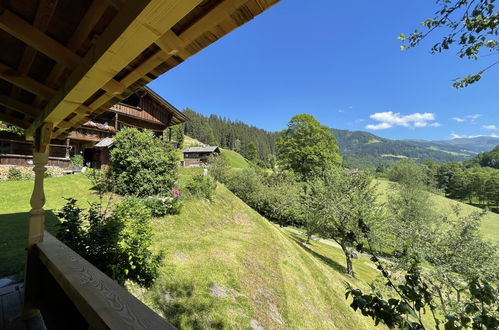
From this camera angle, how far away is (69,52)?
1.60 metres

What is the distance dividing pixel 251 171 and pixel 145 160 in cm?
1737

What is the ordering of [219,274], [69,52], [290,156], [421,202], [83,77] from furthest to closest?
1. [290,156]
2. [421,202]
3. [219,274]
4. [69,52]
5. [83,77]

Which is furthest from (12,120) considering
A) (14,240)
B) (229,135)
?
(229,135)

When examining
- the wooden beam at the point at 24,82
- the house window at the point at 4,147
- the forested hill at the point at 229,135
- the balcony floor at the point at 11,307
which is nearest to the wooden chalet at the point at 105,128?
the house window at the point at 4,147

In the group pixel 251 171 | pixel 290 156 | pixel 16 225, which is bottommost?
pixel 16 225

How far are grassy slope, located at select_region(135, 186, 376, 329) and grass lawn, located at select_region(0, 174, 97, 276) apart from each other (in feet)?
9.56

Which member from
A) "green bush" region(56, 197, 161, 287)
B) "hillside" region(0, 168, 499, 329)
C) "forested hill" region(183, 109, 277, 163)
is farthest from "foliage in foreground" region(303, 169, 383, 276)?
"forested hill" region(183, 109, 277, 163)

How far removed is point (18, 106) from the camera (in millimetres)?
2803

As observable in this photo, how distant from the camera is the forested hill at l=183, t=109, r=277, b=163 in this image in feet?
290

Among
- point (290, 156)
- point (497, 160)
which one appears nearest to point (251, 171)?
point (290, 156)

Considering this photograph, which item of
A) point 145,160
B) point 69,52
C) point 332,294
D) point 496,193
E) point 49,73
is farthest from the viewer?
point 496,193

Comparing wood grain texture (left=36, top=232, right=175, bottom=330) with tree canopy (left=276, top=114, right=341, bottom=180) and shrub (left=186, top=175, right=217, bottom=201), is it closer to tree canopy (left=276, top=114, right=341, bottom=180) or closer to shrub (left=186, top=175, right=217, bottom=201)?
shrub (left=186, top=175, right=217, bottom=201)

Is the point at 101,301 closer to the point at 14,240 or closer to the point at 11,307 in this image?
the point at 11,307

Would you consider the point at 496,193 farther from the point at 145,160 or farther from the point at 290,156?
the point at 145,160
